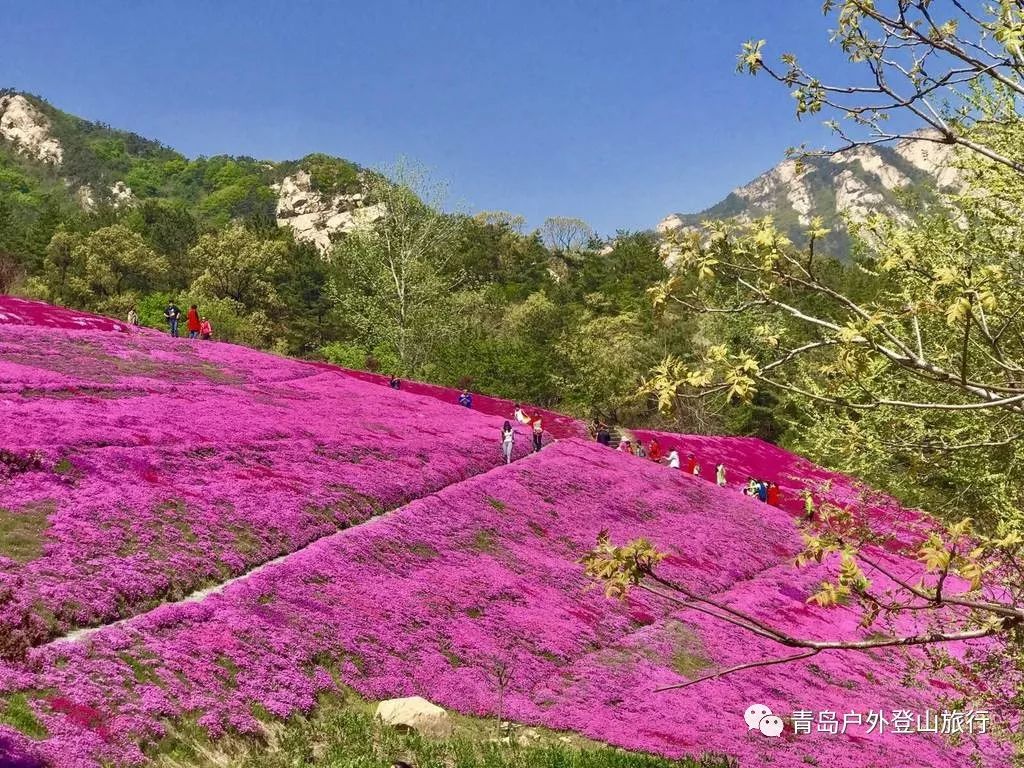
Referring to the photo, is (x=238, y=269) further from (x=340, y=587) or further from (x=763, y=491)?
(x=340, y=587)

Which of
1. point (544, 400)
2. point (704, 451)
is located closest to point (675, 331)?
point (544, 400)

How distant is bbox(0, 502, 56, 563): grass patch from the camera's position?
1703cm

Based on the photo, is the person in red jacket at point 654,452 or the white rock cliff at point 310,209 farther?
the white rock cliff at point 310,209

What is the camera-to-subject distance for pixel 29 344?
37438mm

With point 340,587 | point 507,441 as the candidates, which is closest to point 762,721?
point 340,587

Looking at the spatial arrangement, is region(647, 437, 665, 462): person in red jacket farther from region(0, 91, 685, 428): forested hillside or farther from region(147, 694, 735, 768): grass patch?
region(147, 694, 735, 768): grass patch

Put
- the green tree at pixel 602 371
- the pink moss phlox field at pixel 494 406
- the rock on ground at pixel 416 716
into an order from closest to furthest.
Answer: the rock on ground at pixel 416 716, the pink moss phlox field at pixel 494 406, the green tree at pixel 602 371

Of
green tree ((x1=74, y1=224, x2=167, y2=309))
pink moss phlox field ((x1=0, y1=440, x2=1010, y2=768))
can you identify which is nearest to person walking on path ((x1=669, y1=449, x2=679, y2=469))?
pink moss phlox field ((x1=0, y1=440, x2=1010, y2=768))

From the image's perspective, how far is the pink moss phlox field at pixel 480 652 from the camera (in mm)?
14438

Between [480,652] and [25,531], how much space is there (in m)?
11.0

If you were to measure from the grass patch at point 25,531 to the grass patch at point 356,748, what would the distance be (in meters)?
6.19

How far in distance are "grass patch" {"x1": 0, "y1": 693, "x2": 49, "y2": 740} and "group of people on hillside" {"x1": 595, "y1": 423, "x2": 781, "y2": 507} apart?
127ft

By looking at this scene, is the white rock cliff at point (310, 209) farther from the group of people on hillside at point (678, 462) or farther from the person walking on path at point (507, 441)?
the person walking on path at point (507, 441)

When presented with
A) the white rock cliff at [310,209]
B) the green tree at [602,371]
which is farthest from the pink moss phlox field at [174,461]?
the white rock cliff at [310,209]
